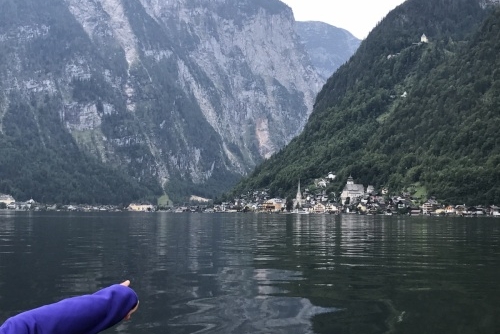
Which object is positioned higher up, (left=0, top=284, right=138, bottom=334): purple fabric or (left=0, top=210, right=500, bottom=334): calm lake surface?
(left=0, top=284, right=138, bottom=334): purple fabric

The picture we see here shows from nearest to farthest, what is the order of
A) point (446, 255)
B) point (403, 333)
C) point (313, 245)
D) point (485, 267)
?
point (403, 333)
point (485, 267)
point (446, 255)
point (313, 245)

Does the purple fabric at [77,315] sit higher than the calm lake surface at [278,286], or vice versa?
the purple fabric at [77,315]

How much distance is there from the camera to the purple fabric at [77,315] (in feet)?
20.8

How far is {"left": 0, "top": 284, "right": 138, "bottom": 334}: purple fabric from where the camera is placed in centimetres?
633

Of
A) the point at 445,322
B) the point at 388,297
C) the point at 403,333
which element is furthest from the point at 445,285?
the point at 403,333

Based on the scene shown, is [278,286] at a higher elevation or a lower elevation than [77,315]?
lower

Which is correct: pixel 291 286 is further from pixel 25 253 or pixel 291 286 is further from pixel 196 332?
pixel 25 253

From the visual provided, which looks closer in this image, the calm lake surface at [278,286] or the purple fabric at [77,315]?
the purple fabric at [77,315]

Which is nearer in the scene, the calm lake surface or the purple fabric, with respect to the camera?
the purple fabric

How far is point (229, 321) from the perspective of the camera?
995 inches

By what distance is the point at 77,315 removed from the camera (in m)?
6.64

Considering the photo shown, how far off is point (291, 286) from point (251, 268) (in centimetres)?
965

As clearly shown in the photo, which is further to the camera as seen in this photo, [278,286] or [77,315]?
[278,286]

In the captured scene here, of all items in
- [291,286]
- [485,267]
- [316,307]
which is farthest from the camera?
[485,267]
